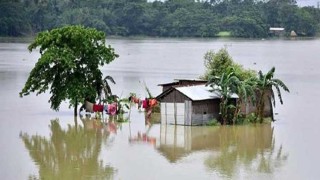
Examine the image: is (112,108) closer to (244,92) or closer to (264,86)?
(244,92)

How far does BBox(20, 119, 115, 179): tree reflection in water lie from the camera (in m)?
21.5

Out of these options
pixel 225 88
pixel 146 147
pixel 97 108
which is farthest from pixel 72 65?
pixel 146 147

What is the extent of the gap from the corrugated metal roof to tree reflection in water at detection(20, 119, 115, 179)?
3.28 m

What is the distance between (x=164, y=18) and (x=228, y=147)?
421ft

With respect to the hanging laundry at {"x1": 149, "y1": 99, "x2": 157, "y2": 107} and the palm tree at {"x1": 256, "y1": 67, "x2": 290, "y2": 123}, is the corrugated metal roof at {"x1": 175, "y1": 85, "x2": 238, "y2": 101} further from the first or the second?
the hanging laundry at {"x1": 149, "y1": 99, "x2": 157, "y2": 107}

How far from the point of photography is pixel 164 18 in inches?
6033

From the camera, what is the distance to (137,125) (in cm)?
2992

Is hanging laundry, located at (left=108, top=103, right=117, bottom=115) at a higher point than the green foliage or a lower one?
higher

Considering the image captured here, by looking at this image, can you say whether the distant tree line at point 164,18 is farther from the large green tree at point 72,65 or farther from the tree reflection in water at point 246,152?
the tree reflection in water at point 246,152

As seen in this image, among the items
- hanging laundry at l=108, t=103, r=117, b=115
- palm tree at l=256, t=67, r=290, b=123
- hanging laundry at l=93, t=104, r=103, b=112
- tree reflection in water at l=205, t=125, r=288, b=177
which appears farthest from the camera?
hanging laundry at l=108, t=103, r=117, b=115

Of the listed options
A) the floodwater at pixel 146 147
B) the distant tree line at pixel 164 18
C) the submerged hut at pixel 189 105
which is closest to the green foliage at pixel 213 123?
the submerged hut at pixel 189 105

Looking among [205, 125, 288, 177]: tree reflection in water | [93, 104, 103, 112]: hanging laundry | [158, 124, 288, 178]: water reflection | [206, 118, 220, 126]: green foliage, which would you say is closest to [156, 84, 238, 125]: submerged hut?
[206, 118, 220, 126]: green foliage

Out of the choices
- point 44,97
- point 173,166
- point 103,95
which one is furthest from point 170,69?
point 173,166

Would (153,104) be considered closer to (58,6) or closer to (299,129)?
(299,129)
